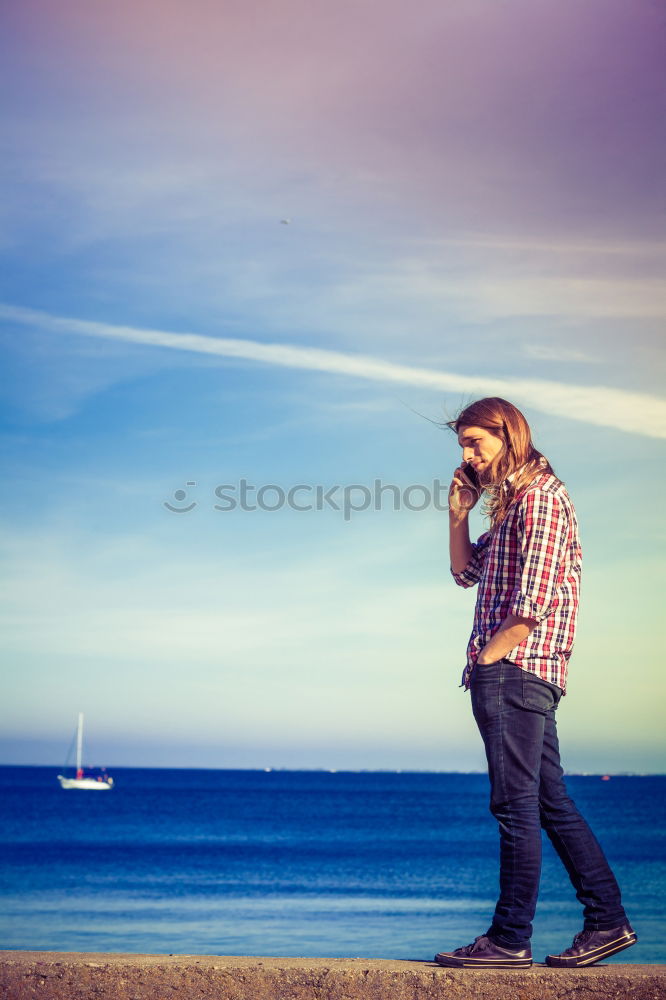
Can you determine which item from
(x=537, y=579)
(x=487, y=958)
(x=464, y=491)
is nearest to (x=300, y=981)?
(x=487, y=958)

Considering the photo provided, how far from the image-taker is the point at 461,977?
293 centimetres

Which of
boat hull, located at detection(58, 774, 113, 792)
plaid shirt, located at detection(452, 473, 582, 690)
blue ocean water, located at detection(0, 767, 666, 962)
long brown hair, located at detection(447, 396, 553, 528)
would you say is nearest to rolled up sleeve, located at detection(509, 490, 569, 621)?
plaid shirt, located at detection(452, 473, 582, 690)

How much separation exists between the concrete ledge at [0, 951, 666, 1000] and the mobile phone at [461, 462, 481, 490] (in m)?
1.53

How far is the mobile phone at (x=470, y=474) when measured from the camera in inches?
136

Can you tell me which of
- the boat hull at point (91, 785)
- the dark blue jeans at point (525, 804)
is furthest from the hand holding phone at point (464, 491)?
the boat hull at point (91, 785)

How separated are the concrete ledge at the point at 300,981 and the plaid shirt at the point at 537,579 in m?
0.87

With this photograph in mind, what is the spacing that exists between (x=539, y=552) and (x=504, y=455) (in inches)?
15.3

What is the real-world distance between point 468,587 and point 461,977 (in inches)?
49.9

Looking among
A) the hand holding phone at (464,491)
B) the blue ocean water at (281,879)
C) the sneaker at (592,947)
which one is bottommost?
the blue ocean water at (281,879)

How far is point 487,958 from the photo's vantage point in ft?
10.0

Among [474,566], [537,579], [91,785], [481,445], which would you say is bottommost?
[91,785]

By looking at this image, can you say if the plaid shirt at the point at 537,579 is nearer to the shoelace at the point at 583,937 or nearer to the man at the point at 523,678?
the man at the point at 523,678

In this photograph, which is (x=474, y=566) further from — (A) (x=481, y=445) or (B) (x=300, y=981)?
(B) (x=300, y=981)

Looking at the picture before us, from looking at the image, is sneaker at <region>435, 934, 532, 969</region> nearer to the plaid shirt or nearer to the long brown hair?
the plaid shirt
